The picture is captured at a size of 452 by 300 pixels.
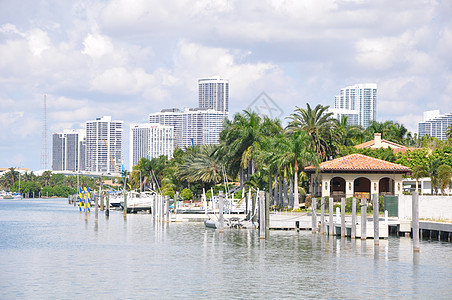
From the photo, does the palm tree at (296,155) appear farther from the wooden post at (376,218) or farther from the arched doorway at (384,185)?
the wooden post at (376,218)

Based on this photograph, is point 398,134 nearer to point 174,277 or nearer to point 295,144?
point 295,144

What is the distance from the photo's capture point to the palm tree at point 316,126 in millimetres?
89312

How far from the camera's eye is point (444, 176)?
74688 millimetres

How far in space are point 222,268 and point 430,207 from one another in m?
21.4

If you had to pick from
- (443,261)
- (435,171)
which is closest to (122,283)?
(443,261)

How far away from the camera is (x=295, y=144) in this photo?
237ft

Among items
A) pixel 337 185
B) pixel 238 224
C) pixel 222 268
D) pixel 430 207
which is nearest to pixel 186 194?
pixel 337 185

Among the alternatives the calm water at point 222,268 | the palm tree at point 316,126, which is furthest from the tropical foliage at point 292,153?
the calm water at point 222,268

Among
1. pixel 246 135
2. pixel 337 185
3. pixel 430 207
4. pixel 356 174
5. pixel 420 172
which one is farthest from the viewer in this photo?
pixel 246 135

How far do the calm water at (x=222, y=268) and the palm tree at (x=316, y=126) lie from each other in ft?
98.8

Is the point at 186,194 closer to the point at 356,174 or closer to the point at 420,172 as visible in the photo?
the point at 420,172

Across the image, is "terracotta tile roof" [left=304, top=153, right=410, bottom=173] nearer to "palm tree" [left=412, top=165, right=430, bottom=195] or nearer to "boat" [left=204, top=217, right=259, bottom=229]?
"palm tree" [left=412, top=165, right=430, bottom=195]

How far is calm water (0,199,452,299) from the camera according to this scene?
106 ft

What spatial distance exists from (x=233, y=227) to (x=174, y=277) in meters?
28.5
